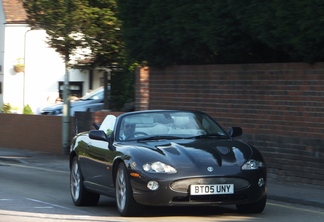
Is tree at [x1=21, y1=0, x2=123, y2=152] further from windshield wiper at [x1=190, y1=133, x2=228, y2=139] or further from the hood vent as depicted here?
the hood vent

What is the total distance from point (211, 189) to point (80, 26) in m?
12.0

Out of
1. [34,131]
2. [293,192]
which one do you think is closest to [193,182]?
[293,192]

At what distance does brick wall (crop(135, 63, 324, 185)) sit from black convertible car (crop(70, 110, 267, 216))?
3117 mm

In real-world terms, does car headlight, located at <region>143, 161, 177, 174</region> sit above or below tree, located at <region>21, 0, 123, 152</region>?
below

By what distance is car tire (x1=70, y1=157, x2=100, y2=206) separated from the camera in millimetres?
12023

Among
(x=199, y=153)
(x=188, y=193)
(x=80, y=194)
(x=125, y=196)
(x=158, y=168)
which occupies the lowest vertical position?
(x=80, y=194)

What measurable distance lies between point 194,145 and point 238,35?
515 cm

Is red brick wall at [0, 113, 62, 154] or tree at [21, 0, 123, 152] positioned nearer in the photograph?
tree at [21, 0, 123, 152]

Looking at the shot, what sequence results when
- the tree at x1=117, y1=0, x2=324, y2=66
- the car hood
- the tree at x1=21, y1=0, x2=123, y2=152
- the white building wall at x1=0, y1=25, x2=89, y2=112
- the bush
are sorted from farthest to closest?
the white building wall at x1=0, y1=25, x2=89, y2=112 → the bush → the tree at x1=21, y1=0, x2=123, y2=152 → the tree at x1=117, y1=0, x2=324, y2=66 → the car hood

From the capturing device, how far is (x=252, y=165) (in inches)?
404

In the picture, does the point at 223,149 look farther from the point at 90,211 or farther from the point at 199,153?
the point at 90,211

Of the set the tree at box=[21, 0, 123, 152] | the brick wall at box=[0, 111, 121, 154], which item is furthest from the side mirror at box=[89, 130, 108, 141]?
the brick wall at box=[0, 111, 121, 154]

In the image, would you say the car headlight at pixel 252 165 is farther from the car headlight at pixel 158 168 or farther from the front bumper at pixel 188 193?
the car headlight at pixel 158 168

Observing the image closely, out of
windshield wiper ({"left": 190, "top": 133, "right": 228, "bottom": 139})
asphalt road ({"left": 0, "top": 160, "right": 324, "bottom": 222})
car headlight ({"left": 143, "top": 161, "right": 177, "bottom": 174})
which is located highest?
windshield wiper ({"left": 190, "top": 133, "right": 228, "bottom": 139})
